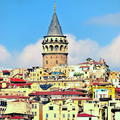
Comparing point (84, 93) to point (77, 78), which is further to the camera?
point (77, 78)

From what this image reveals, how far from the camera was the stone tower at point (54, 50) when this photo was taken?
159 metres

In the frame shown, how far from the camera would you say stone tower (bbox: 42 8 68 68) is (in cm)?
15888

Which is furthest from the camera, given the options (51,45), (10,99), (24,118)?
(51,45)

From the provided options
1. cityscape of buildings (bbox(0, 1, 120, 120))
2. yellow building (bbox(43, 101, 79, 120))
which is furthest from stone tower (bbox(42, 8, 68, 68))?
yellow building (bbox(43, 101, 79, 120))

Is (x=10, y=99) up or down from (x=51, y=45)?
down

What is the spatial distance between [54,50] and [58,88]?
19891 millimetres

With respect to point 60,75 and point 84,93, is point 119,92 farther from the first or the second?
point 60,75

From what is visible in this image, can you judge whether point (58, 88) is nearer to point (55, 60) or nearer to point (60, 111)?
point (55, 60)

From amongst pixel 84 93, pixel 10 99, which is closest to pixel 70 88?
pixel 84 93

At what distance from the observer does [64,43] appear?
160 meters

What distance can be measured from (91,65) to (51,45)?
9.54 meters

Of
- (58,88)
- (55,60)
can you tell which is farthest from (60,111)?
(55,60)

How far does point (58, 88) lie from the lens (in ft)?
461

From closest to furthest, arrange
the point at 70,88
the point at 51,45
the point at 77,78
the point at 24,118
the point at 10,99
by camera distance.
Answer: the point at 24,118
the point at 10,99
the point at 70,88
the point at 77,78
the point at 51,45
